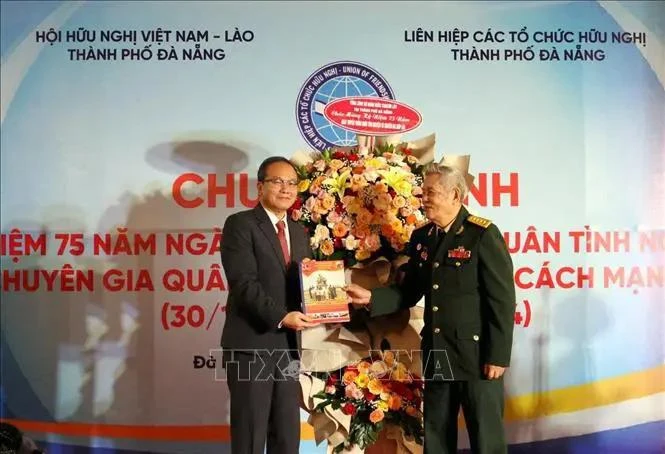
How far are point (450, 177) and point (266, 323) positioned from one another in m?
0.96

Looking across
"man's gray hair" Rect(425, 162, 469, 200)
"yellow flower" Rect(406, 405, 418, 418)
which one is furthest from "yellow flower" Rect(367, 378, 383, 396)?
"man's gray hair" Rect(425, 162, 469, 200)

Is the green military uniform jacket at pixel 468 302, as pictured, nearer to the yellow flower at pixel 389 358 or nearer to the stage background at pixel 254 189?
the yellow flower at pixel 389 358

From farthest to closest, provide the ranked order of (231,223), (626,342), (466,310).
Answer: (626,342)
(231,223)
(466,310)

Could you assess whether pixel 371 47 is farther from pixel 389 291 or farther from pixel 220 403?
pixel 220 403

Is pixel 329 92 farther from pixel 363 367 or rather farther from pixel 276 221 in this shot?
pixel 363 367

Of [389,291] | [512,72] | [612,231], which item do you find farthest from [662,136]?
[389,291]

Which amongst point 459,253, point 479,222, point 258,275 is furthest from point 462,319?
point 258,275

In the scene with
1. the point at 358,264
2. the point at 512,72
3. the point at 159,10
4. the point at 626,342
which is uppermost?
the point at 159,10

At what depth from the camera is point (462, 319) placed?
8.27 feet

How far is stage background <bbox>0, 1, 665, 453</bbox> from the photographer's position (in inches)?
140

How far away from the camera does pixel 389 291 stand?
8.76ft

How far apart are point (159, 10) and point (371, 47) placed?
1.23 metres

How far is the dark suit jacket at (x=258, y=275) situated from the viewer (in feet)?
8.75

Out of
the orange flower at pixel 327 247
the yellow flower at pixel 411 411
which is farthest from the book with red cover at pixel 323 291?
the yellow flower at pixel 411 411
